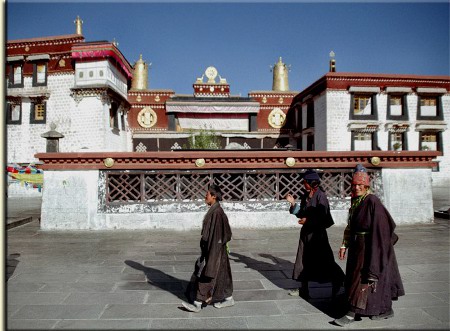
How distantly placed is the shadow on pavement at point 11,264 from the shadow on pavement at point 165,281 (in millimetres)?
1984

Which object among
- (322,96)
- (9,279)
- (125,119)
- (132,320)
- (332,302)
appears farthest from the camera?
(125,119)

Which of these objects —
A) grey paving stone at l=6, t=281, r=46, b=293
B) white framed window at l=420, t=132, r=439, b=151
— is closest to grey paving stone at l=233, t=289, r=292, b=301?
grey paving stone at l=6, t=281, r=46, b=293

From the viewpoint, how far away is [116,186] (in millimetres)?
10094

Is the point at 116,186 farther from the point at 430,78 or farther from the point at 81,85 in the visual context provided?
the point at 430,78

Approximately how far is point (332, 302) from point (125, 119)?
90.1 feet

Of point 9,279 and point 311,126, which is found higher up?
point 311,126

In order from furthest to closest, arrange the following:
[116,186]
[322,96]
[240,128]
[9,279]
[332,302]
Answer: [240,128] → [322,96] → [116,186] → [9,279] → [332,302]

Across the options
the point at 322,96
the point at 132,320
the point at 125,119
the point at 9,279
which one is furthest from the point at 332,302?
the point at 125,119

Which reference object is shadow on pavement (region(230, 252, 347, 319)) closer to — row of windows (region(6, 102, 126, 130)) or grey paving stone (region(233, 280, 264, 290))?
grey paving stone (region(233, 280, 264, 290))

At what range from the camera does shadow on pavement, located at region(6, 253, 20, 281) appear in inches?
233

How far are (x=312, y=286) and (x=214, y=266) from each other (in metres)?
1.87

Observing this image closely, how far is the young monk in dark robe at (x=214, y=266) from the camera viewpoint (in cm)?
436

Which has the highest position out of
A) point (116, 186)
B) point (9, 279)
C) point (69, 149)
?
point (69, 149)

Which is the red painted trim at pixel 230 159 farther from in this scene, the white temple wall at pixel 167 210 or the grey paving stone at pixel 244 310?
the grey paving stone at pixel 244 310
